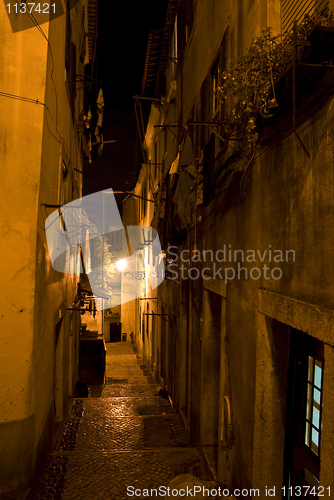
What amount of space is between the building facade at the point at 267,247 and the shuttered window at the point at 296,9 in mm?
20

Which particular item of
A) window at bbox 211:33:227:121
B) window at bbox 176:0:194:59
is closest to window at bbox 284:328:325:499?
window at bbox 211:33:227:121

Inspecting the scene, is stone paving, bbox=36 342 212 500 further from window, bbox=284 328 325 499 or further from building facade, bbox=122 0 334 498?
window, bbox=284 328 325 499

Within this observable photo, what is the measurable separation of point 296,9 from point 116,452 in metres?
7.47

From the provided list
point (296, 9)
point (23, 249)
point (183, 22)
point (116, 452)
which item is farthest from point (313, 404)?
point (183, 22)

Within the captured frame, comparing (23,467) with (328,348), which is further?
(23,467)

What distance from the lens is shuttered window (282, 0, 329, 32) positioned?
3769 mm

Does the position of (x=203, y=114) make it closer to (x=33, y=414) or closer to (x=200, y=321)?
(x=200, y=321)

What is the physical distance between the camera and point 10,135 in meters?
6.17

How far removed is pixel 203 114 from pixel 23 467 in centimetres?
717

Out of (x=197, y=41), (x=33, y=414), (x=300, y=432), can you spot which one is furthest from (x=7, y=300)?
(x=197, y=41)

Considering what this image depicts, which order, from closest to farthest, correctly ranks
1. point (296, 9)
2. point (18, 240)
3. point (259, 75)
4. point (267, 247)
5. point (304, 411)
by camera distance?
point (259, 75)
point (304, 411)
point (296, 9)
point (267, 247)
point (18, 240)

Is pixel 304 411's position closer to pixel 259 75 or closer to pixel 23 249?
pixel 259 75

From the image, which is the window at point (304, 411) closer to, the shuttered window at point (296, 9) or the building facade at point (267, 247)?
the building facade at point (267, 247)

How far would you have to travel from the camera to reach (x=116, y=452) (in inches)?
276
